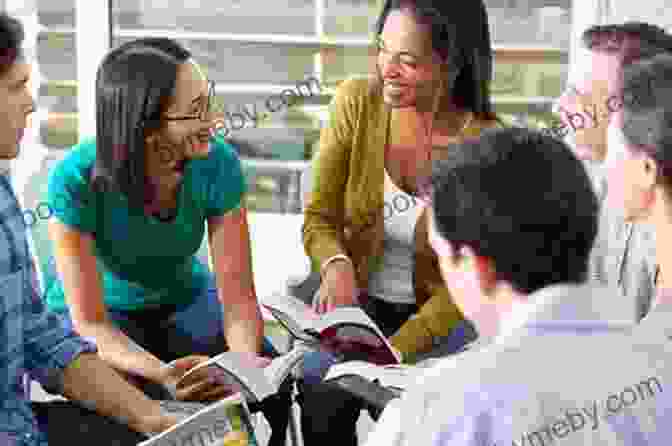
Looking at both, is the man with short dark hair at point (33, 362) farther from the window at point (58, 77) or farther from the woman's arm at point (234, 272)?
the window at point (58, 77)

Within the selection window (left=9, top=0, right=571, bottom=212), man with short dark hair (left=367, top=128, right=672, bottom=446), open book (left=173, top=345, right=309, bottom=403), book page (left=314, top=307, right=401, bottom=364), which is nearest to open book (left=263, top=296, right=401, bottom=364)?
book page (left=314, top=307, right=401, bottom=364)

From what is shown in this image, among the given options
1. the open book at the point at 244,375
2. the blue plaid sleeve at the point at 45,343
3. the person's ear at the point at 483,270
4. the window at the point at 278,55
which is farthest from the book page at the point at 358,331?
the window at the point at 278,55

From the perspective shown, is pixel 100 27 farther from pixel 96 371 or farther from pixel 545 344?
pixel 545 344

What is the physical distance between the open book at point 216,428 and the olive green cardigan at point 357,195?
749mm

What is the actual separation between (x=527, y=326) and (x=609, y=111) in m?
0.98

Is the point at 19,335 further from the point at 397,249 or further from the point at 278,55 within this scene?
the point at 278,55

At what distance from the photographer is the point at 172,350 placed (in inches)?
79.9

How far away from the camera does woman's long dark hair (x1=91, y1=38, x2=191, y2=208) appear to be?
189cm

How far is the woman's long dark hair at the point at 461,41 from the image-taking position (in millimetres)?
2082

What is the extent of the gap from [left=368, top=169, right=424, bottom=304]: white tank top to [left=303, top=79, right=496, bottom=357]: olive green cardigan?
2cm

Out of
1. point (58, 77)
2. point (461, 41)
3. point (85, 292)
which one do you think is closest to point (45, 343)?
point (85, 292)

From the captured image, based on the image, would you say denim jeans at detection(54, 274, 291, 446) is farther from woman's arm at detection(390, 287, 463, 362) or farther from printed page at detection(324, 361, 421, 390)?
printed page at detection(324, 361, 421, 390)

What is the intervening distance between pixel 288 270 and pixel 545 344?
104 inches

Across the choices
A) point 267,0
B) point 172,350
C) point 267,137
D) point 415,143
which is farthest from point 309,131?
point 172,350
